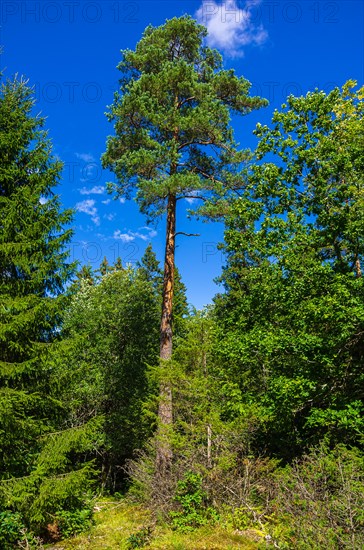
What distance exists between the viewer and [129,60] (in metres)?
12.4

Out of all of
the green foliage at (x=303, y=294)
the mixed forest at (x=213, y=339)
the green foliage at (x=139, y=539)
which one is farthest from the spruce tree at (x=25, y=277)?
the green foliage at (x=303, y=294)

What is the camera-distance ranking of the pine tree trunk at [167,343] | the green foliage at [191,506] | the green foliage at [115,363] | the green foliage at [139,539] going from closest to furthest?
1. the green foliage at [139,539]
2. the green foliage at [191,506]
3. the pine tree trunk at [167,343]
4. the green foliage at [115,363]

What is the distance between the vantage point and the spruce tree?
7.61 m

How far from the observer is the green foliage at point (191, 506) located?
7.93 metres

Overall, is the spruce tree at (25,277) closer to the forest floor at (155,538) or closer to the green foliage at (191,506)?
the forest floor at (155,538)

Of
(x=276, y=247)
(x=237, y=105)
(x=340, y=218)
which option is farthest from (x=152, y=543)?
(x=237, y=105)

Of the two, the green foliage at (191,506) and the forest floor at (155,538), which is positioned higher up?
the green foliage at (191,506)

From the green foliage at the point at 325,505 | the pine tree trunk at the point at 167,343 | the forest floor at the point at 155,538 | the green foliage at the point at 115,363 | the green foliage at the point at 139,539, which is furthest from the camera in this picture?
the green foliage at the point at 115,363

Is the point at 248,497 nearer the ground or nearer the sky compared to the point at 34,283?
nearer the ground

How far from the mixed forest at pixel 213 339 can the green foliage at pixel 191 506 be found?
0.12ft

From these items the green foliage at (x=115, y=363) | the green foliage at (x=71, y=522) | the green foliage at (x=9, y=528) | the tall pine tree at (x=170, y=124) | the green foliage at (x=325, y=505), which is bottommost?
the green foliage at (x=71, y=522)

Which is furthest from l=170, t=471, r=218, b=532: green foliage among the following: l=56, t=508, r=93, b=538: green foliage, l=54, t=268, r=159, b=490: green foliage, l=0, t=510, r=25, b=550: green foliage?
l=54, t=268, r=159, b=490: green foliage

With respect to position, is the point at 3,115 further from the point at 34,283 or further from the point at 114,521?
the point at 114,521

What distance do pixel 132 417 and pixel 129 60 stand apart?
557 inches
